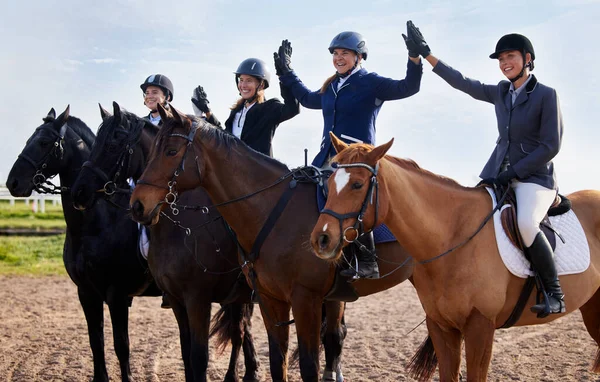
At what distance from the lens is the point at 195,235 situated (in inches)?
250

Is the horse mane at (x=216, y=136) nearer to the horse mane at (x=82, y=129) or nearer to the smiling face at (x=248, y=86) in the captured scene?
the smiling face at (x=248, y=86)

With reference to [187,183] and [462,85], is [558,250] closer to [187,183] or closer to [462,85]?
[462,85]

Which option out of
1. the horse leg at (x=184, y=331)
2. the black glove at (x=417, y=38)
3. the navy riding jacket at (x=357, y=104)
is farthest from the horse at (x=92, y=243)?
the black glove at (x=417, y=38)

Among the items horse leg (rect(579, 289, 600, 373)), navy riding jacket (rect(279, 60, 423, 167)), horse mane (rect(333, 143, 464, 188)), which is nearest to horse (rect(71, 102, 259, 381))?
navy riding jacket (rect(279, 60, 423, 167))

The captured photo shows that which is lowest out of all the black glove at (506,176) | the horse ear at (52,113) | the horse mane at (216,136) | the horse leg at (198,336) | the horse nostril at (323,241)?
the horse leg at (198,336)

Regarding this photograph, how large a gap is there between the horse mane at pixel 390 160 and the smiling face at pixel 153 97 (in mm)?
3918

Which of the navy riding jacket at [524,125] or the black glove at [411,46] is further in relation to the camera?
the black glove at [411,46]

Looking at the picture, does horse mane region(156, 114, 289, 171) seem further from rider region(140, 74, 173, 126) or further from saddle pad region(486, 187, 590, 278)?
rider region(140, 74, 173, 126)

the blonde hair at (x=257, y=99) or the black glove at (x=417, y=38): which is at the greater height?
the black glove at (x=417, y=38)

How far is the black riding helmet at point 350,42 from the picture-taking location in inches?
247

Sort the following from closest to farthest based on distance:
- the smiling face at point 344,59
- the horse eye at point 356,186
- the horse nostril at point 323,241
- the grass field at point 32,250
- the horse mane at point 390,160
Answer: the horse nostril at point 323,241
the horse eye at point 356,186
the horse mane at point 390,160
the smiling face at point 344,59
the grass field at point 32,250

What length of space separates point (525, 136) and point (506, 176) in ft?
1.30

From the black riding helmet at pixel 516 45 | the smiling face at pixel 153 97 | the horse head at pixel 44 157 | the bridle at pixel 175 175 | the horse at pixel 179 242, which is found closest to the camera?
the black riding helmet at pixel 516 45

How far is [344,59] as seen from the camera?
20.9 ft
